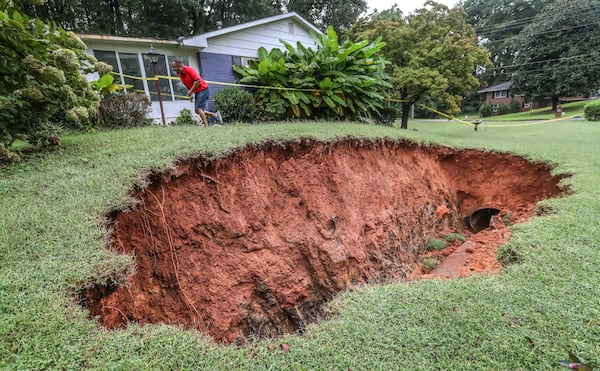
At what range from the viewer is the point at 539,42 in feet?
89.1

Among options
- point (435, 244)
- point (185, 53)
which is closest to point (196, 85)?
point (185, 53)

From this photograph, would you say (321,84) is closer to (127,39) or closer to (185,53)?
(185,53)

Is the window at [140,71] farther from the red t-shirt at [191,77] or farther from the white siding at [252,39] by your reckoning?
the red t-shirt at [191,77]

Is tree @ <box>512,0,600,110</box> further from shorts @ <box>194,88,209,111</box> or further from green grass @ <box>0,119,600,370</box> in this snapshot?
shorts @ <box>194,88,209,111</box>

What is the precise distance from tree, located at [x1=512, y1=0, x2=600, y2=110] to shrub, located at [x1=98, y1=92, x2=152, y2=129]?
33.7 metres

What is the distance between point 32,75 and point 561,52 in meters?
37.8

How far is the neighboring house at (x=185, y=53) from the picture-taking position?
916cm

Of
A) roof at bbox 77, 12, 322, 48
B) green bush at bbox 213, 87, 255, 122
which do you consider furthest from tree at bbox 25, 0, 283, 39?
green bush at bbox 213, 87, 255, 122

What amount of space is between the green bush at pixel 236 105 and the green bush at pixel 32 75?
4.78 metres

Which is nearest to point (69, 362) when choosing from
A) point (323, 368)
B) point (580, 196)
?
point (323, 368)

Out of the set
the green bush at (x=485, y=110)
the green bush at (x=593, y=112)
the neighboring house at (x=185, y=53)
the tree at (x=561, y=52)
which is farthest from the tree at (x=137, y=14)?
the tree at (x=561, y=52)

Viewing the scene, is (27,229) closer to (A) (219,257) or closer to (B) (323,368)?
(A) (219,257)

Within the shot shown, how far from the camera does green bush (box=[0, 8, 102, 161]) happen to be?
9.18 ft

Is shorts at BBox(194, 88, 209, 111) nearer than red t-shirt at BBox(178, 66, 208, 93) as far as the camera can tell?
No
